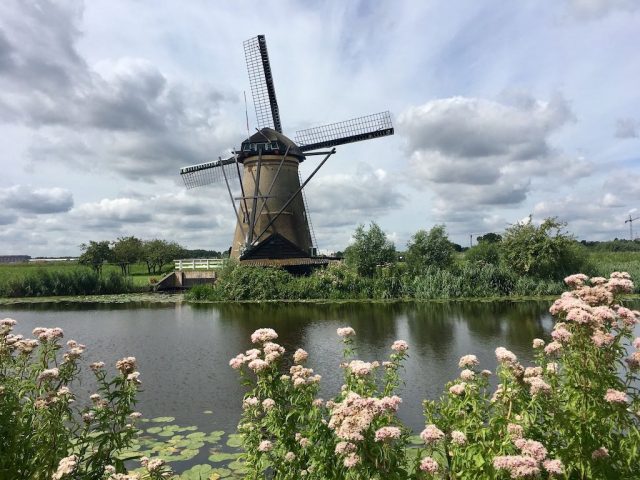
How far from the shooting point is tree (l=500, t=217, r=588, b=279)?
27.1 metres

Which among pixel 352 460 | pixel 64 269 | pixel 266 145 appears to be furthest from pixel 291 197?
pixel 352 460

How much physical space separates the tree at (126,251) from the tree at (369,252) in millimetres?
28648

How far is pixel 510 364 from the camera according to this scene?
367 centimetres

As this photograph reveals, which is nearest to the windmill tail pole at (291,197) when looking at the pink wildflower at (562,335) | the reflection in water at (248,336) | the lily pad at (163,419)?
the reflection in water at (248,336)

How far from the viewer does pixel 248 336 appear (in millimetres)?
15227

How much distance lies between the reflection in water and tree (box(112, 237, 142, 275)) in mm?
22324

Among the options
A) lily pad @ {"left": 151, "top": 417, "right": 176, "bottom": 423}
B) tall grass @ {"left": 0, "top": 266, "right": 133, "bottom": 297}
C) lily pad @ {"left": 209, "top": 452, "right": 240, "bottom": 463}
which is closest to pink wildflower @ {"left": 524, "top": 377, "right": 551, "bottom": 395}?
lily pad @ {"left": 209, "top": 452, "right": 240, "bottom": 463}

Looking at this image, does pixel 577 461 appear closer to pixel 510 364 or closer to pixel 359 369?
pixel 510 364

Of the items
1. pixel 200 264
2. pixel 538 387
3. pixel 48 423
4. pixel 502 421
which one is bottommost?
pixel 502 421

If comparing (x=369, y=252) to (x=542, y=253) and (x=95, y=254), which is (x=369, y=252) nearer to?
(x=542, y=253)

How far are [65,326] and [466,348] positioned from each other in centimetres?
1545

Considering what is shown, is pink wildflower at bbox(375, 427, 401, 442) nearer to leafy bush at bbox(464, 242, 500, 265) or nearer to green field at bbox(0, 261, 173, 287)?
leafy bush at bbox(464, 242, 500, 265)

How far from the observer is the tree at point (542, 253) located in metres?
27.1

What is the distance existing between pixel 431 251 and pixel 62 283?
25629 millimetres
